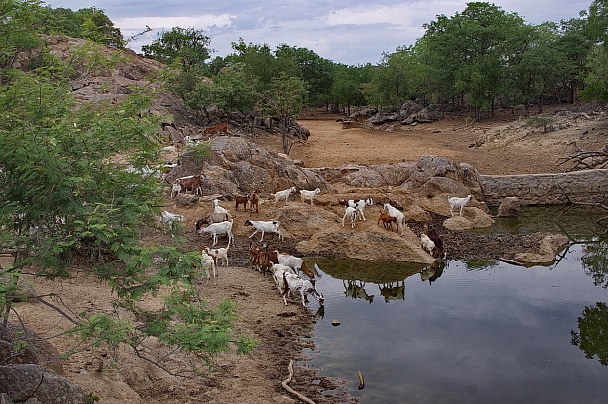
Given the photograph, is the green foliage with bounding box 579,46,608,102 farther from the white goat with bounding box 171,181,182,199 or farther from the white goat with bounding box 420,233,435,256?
the white goat with bounding box 171,181,182,199

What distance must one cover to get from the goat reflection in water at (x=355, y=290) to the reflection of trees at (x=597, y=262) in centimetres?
604

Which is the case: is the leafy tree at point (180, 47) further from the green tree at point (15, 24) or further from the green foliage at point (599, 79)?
the green tree at point (15, 24)

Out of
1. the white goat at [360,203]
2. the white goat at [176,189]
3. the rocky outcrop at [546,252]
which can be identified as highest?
the white goat at [176,189]

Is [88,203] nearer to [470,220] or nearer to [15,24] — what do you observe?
[15,24]

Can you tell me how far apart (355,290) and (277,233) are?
4278mm

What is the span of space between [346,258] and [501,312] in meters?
5.09

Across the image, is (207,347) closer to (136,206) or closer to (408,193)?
(136,206)

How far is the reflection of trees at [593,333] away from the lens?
448 inches

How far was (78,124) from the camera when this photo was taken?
6.35 meters

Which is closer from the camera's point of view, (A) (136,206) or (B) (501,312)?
(A) (136,206)

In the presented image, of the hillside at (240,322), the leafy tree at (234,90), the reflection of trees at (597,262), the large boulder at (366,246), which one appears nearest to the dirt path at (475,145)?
the hillside at (240,322)

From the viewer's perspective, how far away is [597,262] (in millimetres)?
17531

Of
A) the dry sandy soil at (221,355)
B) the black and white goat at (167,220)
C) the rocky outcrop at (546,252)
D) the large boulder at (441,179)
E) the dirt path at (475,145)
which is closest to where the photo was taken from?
the black and white goat at (167,220)

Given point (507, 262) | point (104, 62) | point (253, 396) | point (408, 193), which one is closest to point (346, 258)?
point (507, 262)
